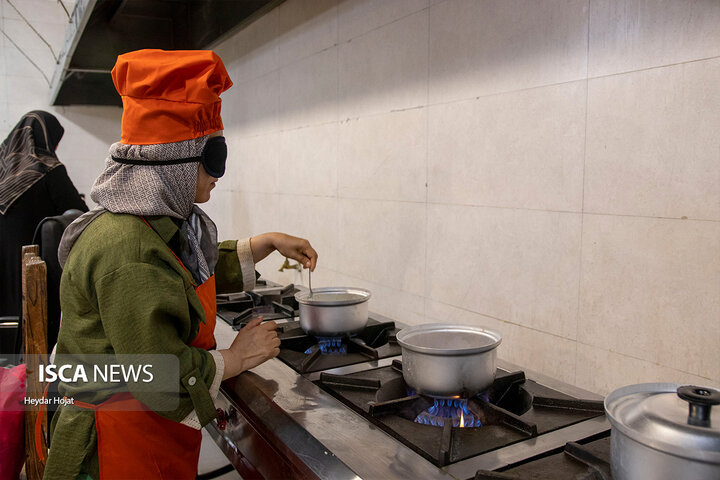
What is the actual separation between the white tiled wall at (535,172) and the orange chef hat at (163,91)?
66 centimetres

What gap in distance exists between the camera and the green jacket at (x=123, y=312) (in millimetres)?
924

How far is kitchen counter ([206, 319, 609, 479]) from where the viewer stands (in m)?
0.80

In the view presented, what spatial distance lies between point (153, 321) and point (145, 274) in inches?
3.2

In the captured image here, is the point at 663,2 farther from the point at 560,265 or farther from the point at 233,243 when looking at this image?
the point at 233,243

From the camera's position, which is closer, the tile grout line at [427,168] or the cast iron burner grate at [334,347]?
the cast iron burner grate at [334,347]

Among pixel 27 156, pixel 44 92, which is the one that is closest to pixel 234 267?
pixel 27 156

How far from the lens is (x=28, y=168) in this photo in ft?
8.27

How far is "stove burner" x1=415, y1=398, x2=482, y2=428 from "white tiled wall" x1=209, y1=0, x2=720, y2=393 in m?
0.33

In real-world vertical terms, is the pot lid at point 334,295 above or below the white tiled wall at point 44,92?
below

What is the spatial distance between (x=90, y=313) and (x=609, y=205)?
3.28 ft

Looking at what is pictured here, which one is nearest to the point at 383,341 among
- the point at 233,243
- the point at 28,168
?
the point at 233,243

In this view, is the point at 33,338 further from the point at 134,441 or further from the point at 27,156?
the point at 27,156

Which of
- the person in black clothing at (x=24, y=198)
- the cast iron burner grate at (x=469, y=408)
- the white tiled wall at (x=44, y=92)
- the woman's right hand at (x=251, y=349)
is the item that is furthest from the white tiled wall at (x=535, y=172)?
the white tiled wall at (x=44, y=92)

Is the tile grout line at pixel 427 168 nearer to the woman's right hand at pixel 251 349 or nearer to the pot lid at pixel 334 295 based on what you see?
the pot lid at pixel 334 295
